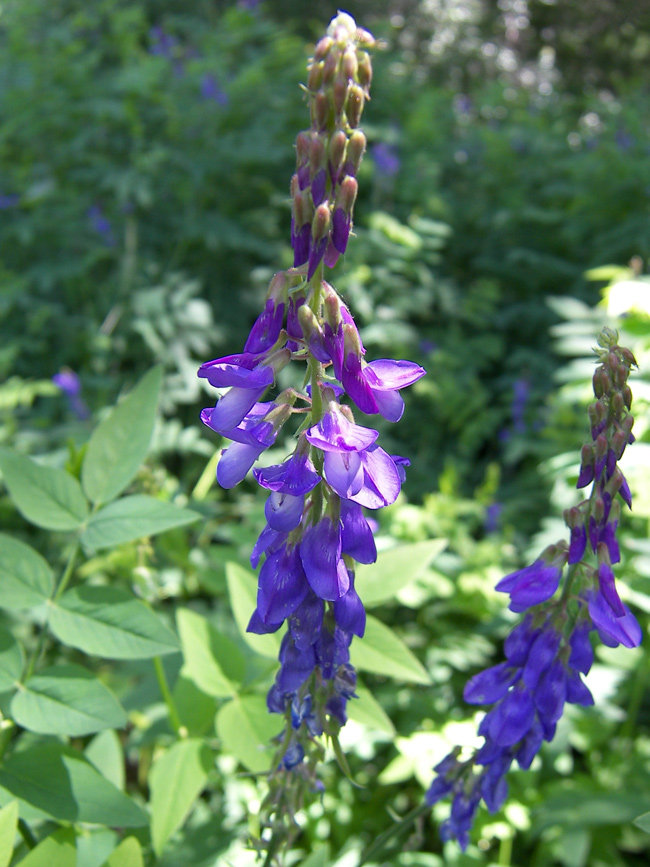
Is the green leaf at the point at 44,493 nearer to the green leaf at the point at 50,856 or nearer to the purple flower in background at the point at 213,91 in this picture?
the green leaf at the point at 50,856

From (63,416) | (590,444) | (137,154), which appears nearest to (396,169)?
(137,154)

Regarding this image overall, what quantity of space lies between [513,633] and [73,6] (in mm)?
8219

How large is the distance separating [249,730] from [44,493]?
53cm

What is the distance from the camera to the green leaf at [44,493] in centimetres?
117

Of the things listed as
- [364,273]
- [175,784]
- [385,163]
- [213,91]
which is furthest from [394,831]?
[213,91]

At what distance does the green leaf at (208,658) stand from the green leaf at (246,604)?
5 centimetres

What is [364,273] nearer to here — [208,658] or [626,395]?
[208,658]

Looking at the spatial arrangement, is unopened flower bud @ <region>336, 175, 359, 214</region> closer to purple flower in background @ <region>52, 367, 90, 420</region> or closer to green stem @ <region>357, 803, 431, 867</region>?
green stem @ <region>357, 803, 431, 867</region>

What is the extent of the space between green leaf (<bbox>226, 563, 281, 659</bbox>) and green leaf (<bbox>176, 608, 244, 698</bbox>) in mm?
51

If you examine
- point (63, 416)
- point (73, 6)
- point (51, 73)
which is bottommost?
point (63, 416)

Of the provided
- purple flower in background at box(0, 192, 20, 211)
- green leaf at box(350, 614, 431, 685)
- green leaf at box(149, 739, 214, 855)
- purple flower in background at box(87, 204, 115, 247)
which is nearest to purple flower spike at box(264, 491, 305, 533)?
green leaf at box(350, 614, 431, 685)

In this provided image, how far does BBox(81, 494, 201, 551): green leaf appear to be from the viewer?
3.60 ft

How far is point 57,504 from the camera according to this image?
47.1 inches

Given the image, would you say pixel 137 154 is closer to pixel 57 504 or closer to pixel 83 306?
pixel 83 306
